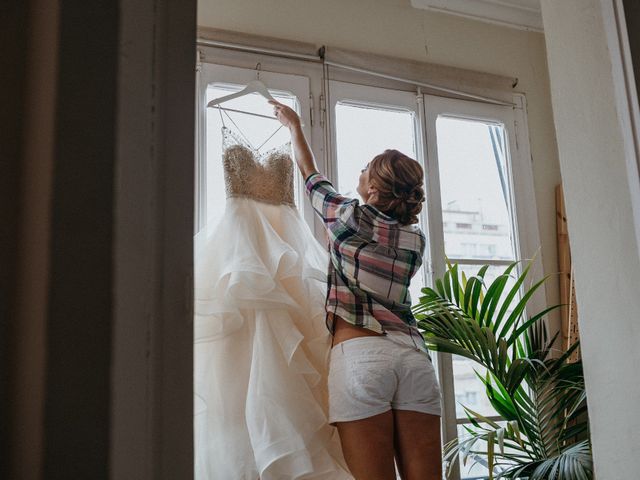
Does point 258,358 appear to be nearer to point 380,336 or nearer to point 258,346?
point 258,346

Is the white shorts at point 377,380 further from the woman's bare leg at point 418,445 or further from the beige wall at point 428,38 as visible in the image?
the beige wall at point 428,38

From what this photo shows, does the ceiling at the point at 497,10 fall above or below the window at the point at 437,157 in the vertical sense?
above

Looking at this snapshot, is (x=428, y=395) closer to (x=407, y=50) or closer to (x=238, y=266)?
(x=238, y=266)

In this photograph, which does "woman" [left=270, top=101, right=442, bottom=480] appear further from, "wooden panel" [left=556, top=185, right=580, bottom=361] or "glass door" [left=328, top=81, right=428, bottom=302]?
"wooden panel" [left=556, top=185, right=580, bottom=361]

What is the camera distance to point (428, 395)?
1.95 metres

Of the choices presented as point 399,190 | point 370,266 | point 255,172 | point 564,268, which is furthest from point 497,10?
point 370,266

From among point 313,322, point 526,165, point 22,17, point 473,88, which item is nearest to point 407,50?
point 473,88

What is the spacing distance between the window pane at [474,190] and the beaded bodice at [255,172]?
105cm

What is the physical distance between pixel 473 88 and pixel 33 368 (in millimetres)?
3121

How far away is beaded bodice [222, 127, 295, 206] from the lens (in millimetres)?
2275

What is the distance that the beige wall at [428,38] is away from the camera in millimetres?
2934

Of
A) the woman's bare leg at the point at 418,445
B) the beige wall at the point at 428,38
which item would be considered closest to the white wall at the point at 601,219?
the woman's bare leg at the point at 418,445

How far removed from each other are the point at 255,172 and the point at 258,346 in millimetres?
705

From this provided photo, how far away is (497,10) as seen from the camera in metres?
3.49
